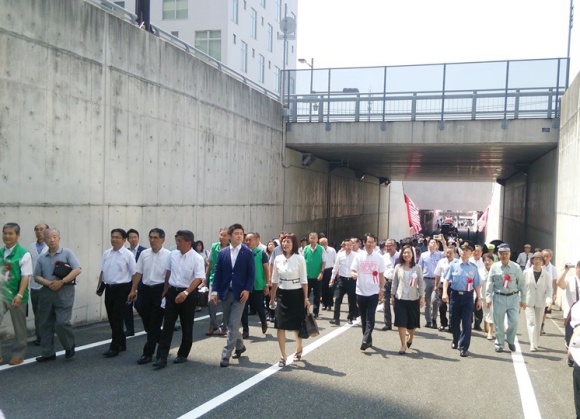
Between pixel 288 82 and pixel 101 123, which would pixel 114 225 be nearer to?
pixel 101 123

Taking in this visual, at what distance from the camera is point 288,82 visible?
64.2ft

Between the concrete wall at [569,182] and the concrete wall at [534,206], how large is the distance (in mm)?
1059

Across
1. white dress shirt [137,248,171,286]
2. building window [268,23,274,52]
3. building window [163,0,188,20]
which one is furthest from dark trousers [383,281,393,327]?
building window [268,23,274,52]

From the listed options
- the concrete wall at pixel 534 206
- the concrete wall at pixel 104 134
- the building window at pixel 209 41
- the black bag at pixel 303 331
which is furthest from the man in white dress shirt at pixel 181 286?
the building window at pixel 209 41

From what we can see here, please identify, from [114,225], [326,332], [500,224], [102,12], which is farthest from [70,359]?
[500,224]

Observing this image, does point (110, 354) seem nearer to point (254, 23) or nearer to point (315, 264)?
point (315, 264)

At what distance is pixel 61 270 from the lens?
22.6 ft

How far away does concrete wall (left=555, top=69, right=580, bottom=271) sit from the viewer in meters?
11.8

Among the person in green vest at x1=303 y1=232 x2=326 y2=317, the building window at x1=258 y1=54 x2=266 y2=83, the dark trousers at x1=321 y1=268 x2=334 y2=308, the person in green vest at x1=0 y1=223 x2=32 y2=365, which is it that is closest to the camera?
the person in green vest at x1=0 y1=223 x2=32 y2=365

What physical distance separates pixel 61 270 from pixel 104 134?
3.87 metres

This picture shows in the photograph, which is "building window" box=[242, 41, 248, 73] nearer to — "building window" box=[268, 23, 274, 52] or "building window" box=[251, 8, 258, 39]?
"building window" box=[251, 8, 258, 39]

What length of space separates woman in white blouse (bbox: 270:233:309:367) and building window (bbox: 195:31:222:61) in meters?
31.9

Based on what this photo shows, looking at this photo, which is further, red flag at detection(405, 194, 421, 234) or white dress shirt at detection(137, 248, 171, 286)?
red flag at detection(405, 194, 421, 234)

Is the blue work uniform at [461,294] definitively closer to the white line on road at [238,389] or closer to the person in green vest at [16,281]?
the white line on road at [238,389]
